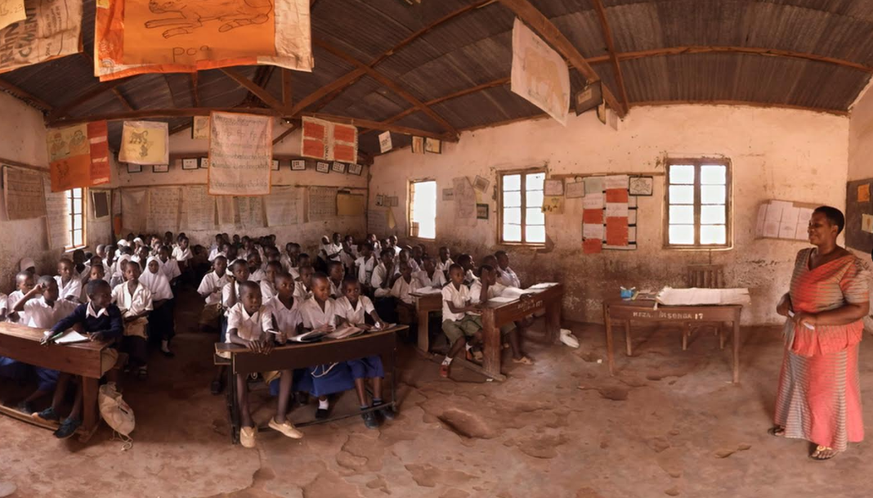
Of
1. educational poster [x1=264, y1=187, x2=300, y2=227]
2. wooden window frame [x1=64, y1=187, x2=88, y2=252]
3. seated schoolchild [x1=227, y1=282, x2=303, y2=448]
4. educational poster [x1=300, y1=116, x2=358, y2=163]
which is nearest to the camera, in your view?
seated schoolchild [x1=227, y1=282, x2=303, y2=448]

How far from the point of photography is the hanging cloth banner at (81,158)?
738 centimetres

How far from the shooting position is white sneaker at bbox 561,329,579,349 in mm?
6852

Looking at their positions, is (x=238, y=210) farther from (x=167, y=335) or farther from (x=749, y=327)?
(x=749, y=327)

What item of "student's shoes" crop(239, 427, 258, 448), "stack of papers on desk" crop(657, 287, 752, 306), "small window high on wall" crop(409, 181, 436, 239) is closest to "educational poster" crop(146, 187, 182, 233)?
A: "small window high on wall" crop(409, 181, 436, 239)

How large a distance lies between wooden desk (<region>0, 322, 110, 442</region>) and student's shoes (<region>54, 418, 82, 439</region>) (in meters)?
0.05

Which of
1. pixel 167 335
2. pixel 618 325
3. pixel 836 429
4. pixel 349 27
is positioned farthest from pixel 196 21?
pixel 618 325

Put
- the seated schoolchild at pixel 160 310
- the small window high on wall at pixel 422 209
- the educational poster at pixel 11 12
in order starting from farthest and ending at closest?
the small window high on wall at pixel 422 209 → the seated schoolchild at pixel 160 310 → the educational poster at pixel 11 12

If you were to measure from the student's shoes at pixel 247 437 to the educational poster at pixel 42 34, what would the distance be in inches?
123

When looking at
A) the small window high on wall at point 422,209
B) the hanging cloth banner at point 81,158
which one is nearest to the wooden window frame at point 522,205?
the small window high on wall at point 422,209

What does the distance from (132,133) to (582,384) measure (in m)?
7.27

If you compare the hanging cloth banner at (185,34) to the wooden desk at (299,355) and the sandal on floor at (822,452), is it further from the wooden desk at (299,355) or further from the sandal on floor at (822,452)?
the sandal on floor at (822,452)

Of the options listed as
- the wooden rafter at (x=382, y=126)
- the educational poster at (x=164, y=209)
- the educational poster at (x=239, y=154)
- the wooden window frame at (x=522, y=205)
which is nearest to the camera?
the educational poster at (x=239, y=154)

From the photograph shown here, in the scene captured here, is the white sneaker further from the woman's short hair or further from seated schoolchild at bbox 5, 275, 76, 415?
seated schoolchild at bbox 5, 275, 76, 415

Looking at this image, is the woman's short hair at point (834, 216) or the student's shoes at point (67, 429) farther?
the student's shoes at point (67, 429)
